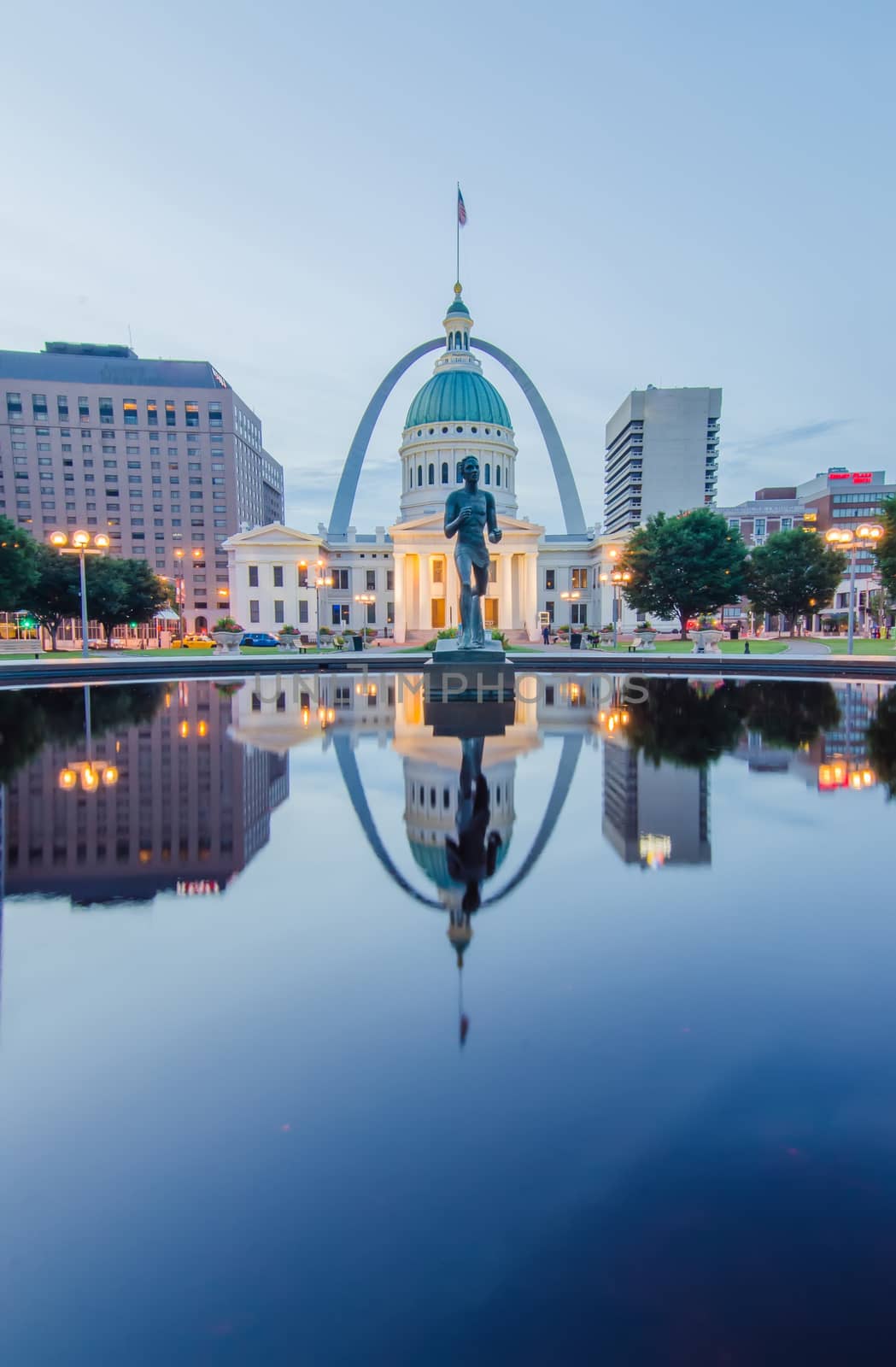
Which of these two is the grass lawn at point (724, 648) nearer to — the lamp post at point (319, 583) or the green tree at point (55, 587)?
the lamp post at point (319, 583)

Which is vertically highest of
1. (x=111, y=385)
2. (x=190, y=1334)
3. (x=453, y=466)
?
(x=111, y=385)

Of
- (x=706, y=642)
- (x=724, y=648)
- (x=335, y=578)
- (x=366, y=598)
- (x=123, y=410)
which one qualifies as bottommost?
(x=724, y=648)

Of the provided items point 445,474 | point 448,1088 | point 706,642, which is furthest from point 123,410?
point 448,1088

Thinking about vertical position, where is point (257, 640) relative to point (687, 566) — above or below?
below

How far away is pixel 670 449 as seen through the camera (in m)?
131

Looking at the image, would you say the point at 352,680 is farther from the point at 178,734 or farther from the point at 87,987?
→ the point at 87,987

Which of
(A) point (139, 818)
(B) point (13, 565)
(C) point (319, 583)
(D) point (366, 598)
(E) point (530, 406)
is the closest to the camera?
(A) point (139, 818)

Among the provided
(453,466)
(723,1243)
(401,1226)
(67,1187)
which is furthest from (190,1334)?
(453,466)

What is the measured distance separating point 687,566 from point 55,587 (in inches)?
1837

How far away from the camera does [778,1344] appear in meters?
2.25

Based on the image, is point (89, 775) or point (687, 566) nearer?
point (89, 775)

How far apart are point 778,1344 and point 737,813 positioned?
651 cm

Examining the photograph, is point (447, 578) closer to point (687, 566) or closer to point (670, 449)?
point (687, 566)

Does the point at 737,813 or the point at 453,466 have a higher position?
the point at 453,466
